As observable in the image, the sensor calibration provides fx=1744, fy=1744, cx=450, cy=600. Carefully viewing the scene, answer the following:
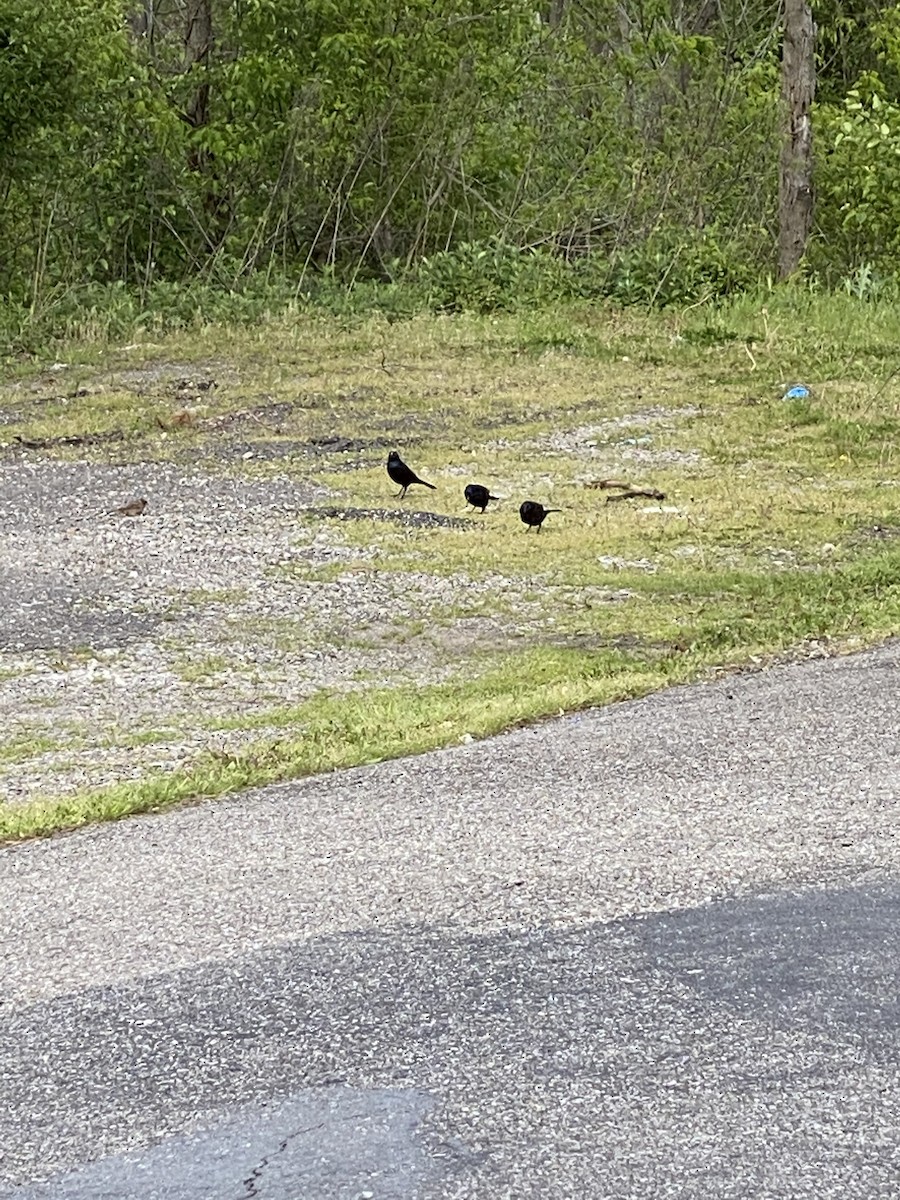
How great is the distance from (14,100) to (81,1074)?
17.5 m

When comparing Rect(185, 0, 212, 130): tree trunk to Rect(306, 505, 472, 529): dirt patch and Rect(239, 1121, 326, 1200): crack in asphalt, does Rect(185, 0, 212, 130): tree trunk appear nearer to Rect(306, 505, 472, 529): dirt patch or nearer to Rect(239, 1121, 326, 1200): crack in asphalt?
Rect(306, 505, 472, 529): dirt patch

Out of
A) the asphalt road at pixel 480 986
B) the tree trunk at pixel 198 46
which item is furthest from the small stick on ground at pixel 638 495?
the tree trunk at pixel 198 46

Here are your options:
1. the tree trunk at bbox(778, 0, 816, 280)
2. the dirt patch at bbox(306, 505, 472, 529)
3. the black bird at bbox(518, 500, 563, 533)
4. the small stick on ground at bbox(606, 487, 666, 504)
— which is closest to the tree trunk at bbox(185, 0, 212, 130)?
the tree trunk at bbox(778, 0, 816, 280)

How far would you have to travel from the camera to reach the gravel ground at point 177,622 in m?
6.92

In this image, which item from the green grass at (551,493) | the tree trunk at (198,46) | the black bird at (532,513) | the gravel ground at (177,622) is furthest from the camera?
the tree trunk at (198,46)

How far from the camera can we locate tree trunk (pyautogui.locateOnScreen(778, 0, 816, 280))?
20.1 m

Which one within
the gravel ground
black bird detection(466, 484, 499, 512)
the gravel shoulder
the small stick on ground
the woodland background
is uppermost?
the woodland background

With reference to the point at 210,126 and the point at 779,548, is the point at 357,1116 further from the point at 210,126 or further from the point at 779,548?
the point at 210,126

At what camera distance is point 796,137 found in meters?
20.4

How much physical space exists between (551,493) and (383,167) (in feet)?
36.1

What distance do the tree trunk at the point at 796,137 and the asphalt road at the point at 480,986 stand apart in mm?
15945

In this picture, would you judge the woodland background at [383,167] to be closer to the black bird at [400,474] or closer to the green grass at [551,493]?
the green grass at [551,493]

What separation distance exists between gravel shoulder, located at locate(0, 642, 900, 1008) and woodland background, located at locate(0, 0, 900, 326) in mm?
14093

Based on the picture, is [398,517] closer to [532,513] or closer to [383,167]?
[532,513]
